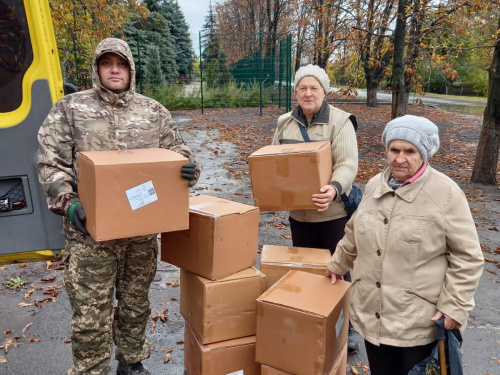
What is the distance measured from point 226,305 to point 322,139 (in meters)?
1.22

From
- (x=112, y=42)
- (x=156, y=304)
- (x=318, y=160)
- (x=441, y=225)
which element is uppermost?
(x=112, y=42)

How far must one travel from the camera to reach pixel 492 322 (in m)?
3.29

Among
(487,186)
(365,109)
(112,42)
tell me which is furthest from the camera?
(365,109)

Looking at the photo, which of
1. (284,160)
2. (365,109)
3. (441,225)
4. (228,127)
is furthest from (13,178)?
(365,109)

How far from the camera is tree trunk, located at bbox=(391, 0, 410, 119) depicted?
7.20 metres

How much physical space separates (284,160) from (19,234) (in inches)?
62.6

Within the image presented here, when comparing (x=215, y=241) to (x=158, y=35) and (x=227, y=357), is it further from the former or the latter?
(x=158, y=35)

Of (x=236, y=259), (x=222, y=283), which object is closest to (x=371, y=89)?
(x=236, y=259)

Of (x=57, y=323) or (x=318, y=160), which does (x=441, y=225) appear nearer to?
(x=318, y=160)

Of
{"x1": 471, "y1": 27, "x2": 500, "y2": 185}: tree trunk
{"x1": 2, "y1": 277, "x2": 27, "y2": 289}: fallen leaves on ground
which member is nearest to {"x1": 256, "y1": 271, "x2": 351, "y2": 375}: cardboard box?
{"x1": 2, "y1": 277, "x2": 27, "y2": 289}: fallen leaves on ground

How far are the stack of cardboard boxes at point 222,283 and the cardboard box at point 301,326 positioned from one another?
0.62ft

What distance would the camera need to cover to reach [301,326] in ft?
6.47

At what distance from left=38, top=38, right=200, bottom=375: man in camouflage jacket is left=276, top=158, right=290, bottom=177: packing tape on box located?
1.68ft

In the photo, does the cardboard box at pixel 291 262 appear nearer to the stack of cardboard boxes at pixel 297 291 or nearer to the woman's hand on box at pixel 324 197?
the stack of cardboard boxes at pixel 297 291
